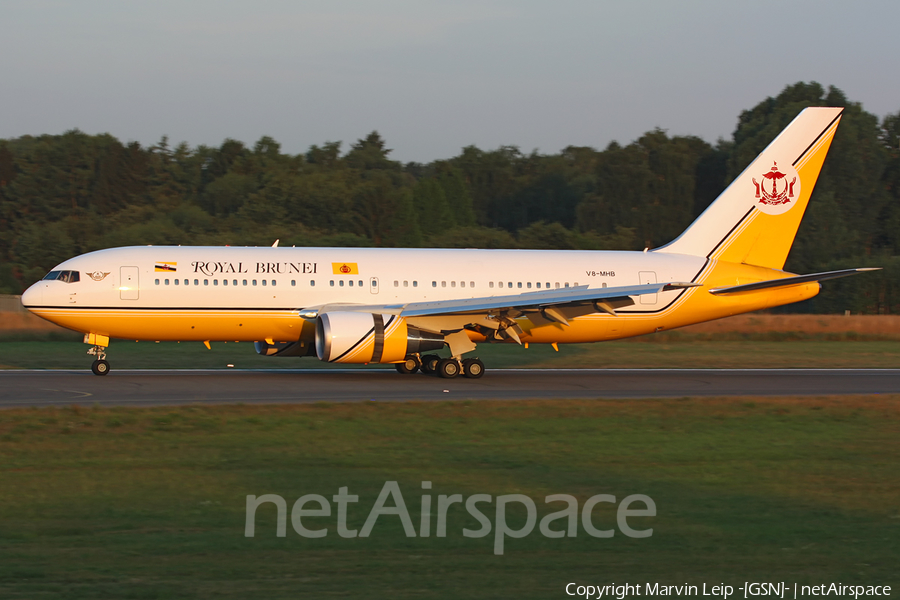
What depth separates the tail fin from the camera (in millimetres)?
27453

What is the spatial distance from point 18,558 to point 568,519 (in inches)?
197

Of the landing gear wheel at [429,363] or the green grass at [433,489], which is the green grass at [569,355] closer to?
the landing gear wheel at [429,363]

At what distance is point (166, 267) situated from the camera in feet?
76.9

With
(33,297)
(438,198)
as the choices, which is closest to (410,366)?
A: (33,297)

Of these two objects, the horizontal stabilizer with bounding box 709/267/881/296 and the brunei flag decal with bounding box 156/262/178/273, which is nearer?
the brunei flag decal with bounding box 156/262/178/273

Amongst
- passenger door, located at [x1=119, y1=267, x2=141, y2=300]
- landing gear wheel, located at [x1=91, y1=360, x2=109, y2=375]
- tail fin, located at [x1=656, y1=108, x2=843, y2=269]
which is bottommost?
landing gear wheel, located at [x1=91, y1=360, x2=109, y2=375]

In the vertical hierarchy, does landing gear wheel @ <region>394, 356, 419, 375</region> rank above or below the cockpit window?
below

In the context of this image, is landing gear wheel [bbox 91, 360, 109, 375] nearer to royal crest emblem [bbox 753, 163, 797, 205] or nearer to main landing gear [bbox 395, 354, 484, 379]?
main landing gear [bbox 395, 354, 484, 379]

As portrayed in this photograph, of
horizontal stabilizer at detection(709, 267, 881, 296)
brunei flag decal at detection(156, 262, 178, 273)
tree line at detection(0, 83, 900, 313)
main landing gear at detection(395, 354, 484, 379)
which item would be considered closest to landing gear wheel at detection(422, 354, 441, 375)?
main landing gear at detection(395, 354, 484, 379)

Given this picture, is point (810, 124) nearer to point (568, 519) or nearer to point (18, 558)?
point (568, 519)

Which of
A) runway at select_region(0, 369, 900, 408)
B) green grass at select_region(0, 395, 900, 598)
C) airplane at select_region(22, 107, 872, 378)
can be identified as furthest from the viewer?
airplane at select_region(22, 107, 872, 378)

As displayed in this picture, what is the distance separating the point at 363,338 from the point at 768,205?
13.4 meters

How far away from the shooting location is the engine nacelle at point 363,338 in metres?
21.5

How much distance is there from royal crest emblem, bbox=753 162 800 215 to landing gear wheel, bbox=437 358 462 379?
34.8ft
